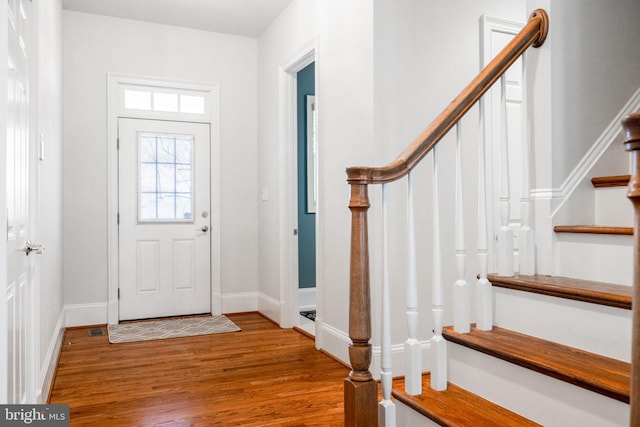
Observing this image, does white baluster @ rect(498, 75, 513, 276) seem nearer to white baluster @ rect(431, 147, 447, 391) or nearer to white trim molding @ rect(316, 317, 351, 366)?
white baluster @ rect(431, 147, 447, 391)

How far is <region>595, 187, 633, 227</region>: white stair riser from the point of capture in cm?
200

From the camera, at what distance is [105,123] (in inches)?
183

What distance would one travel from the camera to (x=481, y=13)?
3.38 m

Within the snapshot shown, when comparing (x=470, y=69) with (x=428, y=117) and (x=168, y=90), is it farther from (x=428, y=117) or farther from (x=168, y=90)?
(x=168, y=90)

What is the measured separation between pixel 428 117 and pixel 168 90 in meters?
2.84

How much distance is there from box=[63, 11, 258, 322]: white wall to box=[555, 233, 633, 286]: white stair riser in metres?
3.62

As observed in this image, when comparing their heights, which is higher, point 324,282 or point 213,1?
point 213,1

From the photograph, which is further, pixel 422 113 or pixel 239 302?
pixel 239 302

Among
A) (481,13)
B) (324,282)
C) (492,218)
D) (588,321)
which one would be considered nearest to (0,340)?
(588,321)

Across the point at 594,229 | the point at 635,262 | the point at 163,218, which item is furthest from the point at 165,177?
the point at 635,262

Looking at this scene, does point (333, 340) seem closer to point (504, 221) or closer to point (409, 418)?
point (409, 418)

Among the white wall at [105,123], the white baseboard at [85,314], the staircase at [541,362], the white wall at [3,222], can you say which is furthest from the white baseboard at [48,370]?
the staircase at [541,362]

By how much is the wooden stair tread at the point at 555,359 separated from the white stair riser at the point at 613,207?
24.8 inches

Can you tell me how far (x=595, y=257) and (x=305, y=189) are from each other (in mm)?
3727
